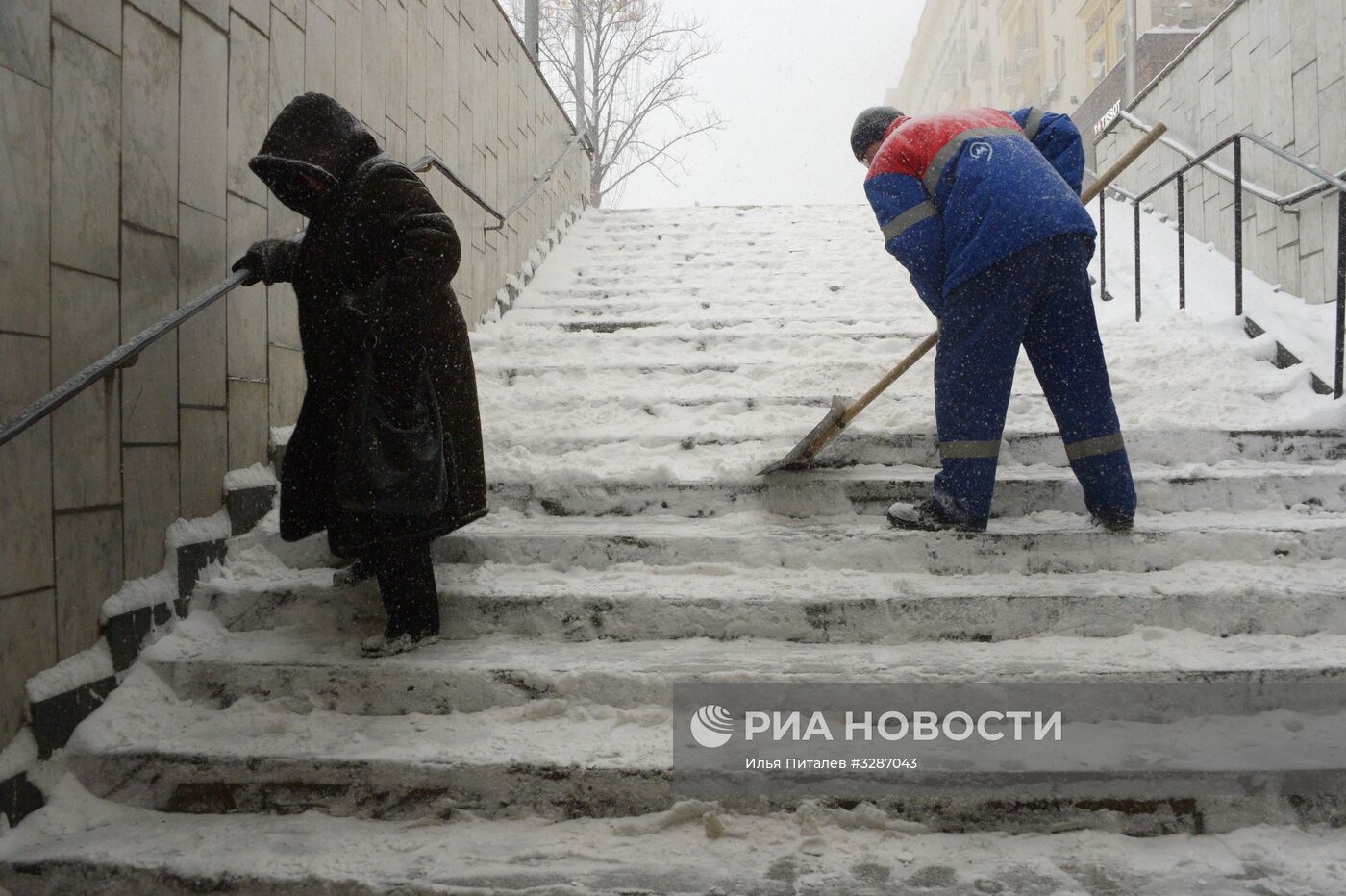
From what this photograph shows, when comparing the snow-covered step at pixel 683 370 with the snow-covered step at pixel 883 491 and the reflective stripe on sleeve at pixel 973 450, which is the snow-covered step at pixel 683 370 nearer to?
the snow-covered step at pixel 883 491

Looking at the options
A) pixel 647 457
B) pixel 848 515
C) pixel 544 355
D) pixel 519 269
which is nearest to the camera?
pixel 848 515

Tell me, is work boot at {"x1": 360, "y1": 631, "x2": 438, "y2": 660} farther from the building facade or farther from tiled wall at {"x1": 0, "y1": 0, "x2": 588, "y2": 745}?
the building facade

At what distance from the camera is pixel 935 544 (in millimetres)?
2477

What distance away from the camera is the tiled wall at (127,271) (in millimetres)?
1906

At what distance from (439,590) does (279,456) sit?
98cm

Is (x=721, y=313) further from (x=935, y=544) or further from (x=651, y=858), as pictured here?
(x=651, y=858)

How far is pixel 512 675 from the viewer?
2.08m

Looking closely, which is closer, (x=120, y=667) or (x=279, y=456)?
(x=120, y=667)

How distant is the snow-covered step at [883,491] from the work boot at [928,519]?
0.71 feet

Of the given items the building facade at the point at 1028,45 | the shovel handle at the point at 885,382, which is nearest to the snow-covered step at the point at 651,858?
the shovel handle at the point at 885,382

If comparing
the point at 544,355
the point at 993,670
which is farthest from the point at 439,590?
the point at 544,355

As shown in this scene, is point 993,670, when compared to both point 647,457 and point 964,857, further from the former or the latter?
point 647,457

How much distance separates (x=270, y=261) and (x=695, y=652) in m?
1.66

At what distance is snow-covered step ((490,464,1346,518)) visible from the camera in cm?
268
